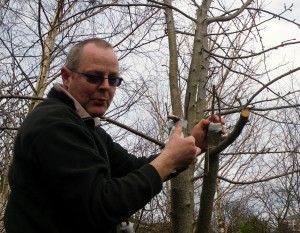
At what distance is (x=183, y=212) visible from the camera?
2451 mm

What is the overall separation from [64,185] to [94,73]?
1.92ft

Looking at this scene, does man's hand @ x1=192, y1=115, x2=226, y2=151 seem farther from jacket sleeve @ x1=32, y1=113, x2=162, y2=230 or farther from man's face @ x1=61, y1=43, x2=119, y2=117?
jacket sleeve @ x1=32, y1=113, x2=162, y2=230

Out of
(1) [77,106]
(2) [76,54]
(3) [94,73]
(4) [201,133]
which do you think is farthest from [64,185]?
(4) [201,133]

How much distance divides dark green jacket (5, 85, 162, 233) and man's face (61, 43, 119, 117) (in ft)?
0.83

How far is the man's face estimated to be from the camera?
1.83 meters

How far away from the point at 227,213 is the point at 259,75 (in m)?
19.0

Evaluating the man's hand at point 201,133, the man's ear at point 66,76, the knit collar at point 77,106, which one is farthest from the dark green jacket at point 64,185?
the man's hand at point 201,133

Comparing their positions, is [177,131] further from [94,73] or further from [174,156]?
[94,73]

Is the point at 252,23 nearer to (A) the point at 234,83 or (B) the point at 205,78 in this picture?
(B) the point at 205,78

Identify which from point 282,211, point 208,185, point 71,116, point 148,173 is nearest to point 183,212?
point 208,185

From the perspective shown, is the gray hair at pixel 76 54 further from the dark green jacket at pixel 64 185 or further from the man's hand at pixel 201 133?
the man's hand at pixel 201 133

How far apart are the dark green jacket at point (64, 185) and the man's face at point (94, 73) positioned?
254mm

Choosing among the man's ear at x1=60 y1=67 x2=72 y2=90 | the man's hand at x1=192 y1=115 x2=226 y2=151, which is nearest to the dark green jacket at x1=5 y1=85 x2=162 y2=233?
the man's ear at x1=60 y1=67 x2=72 y2=90

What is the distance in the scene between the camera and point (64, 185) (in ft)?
4.81
